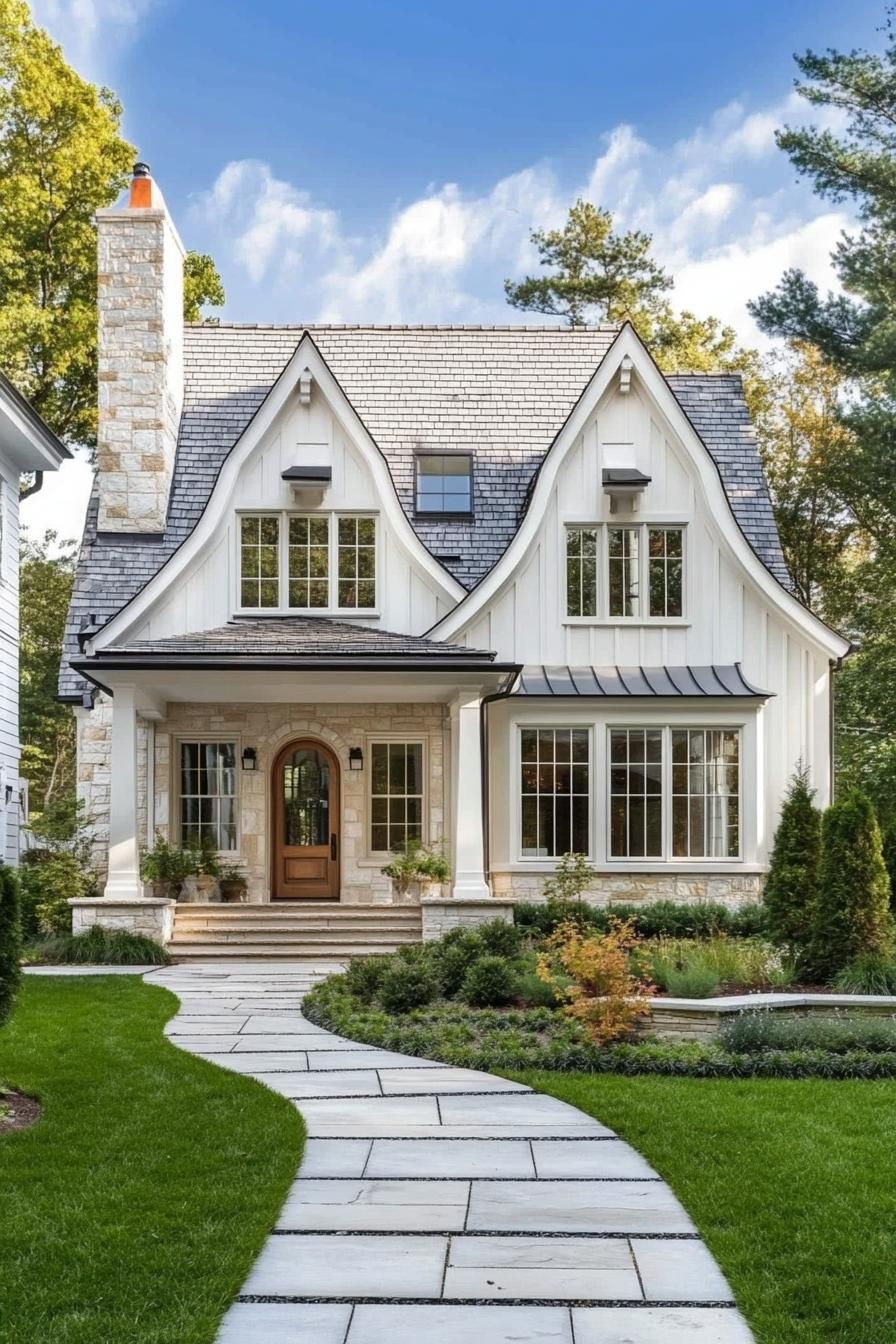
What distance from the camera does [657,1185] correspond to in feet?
18.2

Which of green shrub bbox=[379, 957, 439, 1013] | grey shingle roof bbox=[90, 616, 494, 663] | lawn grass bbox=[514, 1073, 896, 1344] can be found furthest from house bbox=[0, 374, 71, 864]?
lawn grass bbox=[514, 1073, 896, 1344]

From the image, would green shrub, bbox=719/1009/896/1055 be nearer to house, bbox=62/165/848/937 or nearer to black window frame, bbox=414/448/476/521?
house, bbox=62/165/848/937

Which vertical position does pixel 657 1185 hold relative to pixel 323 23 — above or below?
below

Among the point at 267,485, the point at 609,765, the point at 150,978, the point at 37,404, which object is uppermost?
the point at 37,404

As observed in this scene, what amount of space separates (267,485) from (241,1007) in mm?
8246

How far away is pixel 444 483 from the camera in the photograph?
60.3 ft

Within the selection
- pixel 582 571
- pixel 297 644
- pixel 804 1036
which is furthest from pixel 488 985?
pixel 582 571

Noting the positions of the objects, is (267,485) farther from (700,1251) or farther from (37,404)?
(700,1251)

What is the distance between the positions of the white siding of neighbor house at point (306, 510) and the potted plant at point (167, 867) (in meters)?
2.82

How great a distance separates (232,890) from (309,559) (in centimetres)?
440

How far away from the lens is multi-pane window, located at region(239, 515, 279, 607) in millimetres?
17078

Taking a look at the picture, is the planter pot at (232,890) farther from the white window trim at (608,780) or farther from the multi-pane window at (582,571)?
the multi-pane window at (582,571)

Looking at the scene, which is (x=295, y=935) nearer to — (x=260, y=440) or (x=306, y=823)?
(x=306, y=823)

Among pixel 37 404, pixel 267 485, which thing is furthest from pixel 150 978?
pixel 37 404
